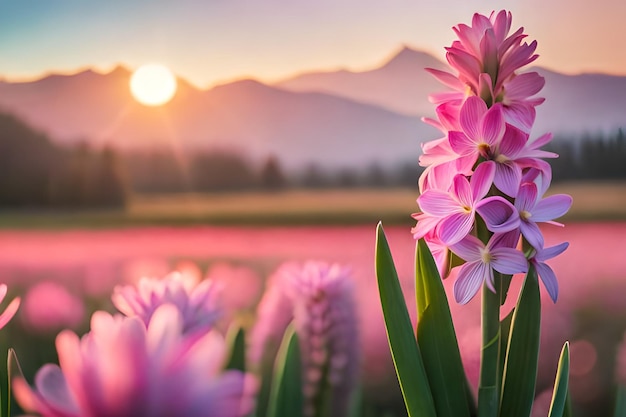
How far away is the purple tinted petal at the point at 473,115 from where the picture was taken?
356mm

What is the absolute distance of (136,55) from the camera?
1.02 m

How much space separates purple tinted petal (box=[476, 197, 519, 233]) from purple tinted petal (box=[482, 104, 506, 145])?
0.03 meters

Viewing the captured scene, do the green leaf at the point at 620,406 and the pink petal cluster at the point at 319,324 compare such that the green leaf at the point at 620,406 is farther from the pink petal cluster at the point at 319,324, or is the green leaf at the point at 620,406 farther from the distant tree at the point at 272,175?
the distant tree at the point at 272,175

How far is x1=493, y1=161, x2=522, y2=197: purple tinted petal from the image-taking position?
351 mm

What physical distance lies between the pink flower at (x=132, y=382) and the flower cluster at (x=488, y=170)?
20 centimetres

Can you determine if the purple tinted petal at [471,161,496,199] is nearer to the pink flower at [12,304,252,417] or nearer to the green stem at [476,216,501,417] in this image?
the green stem at [476,216,501,417]

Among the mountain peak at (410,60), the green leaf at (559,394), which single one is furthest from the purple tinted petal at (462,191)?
the mountain peak at (410,60)

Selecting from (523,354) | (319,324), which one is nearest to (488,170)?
(523,354)

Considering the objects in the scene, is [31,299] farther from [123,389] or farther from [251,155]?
[123,389]

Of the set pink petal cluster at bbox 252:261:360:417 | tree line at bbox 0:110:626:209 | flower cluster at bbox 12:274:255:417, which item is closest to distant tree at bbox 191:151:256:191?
tree line at bbox 0:110:626:209

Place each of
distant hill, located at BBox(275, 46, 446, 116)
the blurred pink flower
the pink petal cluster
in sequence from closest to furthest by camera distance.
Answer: the pink petal cluster → the blurred pink flower → distant hill, located at BBox(275, 46, 446, 116)

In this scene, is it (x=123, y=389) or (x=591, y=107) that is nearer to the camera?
(x=123, y=389)

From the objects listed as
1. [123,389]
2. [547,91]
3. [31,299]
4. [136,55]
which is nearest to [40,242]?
[31,299]

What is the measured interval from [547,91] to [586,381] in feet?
1.35
